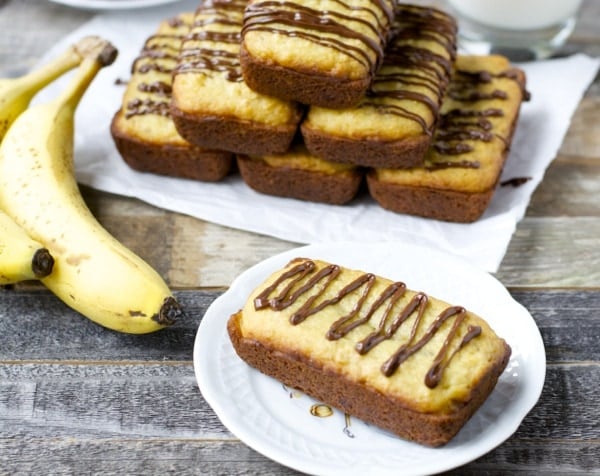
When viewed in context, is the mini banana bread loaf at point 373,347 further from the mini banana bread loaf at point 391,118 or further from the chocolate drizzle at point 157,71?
the chocolate drizzle at point 157,71

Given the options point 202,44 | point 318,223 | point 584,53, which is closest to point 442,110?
point 318,223

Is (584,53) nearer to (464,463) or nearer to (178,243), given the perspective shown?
(178,243)

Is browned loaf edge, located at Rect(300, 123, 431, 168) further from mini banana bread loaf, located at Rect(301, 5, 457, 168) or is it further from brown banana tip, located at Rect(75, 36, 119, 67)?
brown banana tip, located at Rect(75, 36, 119, 67)

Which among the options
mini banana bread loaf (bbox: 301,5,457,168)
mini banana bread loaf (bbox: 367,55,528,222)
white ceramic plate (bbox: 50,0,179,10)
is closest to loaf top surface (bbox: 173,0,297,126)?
mini banana bread loaf (bbox: 301,5,457,168)

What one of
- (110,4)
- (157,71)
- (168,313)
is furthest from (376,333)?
(110,4)

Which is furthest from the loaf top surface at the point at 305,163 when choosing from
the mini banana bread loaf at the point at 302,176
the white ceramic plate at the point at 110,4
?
the white ceramic plate at the point at 110,4

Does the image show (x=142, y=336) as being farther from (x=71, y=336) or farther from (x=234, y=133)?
(x=234, y=133)
